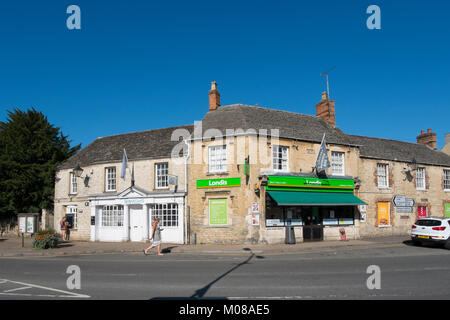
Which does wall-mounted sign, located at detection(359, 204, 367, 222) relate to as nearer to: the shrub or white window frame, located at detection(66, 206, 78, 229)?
the shrub

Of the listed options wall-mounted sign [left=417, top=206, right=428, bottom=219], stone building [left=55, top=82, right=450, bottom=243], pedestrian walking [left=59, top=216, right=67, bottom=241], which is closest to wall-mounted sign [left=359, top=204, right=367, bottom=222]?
stone building [left=55, top=82, right=450, bottom=243]

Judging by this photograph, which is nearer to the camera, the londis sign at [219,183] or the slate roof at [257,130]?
the londis sign at [219,183]

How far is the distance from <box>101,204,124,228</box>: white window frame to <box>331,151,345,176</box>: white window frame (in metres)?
14.5

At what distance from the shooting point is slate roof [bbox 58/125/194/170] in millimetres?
24441

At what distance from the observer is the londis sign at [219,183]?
67.1 feet

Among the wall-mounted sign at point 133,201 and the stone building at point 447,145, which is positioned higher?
the stone building at point 447,145

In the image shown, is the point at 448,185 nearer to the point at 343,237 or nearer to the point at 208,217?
the point at 343,237

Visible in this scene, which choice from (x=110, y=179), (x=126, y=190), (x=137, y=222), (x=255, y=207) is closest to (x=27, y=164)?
(x=110, y=179)

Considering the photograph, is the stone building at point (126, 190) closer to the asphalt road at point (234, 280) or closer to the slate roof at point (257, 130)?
the slate roof at point (257, 130)

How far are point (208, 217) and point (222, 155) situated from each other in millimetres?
3800

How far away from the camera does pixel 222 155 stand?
838 inches

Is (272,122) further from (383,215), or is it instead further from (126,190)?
(383,215)

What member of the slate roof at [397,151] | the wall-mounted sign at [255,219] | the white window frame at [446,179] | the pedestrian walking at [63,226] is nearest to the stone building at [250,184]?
the wall-mounted sign at [255,219]

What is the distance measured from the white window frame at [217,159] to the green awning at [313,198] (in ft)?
10.6
